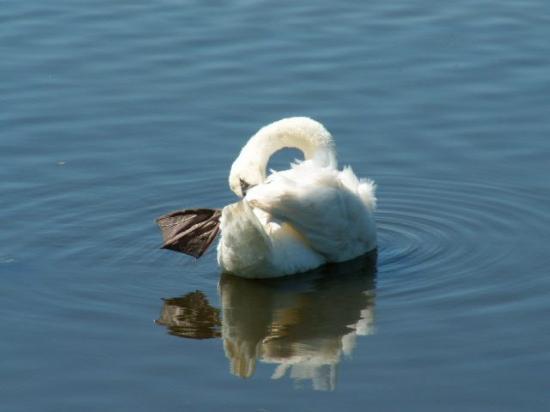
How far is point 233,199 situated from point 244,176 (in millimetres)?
1430

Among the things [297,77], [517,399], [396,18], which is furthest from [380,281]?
[396,18]

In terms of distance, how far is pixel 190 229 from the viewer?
39.2ft

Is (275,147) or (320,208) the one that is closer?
(320,208)

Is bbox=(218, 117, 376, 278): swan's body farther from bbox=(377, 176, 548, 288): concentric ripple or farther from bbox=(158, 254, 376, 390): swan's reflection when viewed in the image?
bbox=(377, 176, 548, 288): concentric ripple

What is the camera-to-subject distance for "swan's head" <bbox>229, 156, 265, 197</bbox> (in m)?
11.9

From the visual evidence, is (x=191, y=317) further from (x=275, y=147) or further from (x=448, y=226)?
(x=448, y=226)

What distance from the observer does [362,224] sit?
12.0 meters

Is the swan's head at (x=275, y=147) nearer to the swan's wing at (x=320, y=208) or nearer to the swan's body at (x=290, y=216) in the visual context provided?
the swan's body at (x=290, y=216)

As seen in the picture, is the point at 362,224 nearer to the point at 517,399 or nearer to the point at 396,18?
the point at 517,399

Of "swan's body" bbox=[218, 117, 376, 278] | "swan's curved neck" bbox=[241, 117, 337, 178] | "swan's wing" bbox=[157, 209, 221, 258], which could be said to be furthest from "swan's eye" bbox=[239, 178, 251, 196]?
"swan's curved neck" bbox=[241, 117, 337, 178]

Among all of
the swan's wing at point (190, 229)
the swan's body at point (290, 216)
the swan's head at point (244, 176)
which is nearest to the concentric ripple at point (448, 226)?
the swan's body at point (290, 216)

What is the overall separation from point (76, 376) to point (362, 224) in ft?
10.4

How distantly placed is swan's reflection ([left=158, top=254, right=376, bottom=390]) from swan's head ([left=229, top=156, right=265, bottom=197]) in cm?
70

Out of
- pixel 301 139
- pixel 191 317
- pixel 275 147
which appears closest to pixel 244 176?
pixel 275 147
